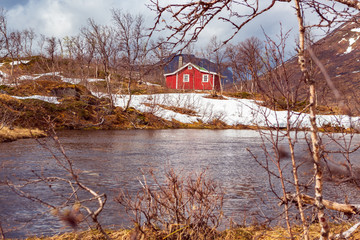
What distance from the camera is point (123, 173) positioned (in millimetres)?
10117

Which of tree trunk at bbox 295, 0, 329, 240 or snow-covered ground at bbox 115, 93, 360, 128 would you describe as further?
snow-covered ground at bbox 115, 93, 360, 128

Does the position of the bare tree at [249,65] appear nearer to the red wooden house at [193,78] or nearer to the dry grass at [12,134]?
the dry grass at [12,134]

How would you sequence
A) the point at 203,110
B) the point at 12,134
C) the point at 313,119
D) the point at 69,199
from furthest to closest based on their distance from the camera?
1. the point at 203,110
2. the point at 12,134
3. the point at 69,199
4. the point at 313,119

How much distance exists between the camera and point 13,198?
7.05 meters

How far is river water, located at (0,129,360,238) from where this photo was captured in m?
5.77

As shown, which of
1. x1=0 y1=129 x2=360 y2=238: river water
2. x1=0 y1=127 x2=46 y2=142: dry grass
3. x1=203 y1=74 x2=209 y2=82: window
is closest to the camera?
x1=0 y1=129 x2=360 y2=238: river water

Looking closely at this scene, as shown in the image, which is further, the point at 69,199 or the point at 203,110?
the point at 203,110

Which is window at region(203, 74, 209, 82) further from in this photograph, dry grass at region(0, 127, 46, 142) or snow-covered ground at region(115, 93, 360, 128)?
dry grass at region(0, 127, 46, 142)

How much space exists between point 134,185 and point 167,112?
964 inches

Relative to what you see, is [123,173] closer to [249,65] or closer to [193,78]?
[249,65]

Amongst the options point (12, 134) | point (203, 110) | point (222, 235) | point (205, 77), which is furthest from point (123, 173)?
point (205, 77)

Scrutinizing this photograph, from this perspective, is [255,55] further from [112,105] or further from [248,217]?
[112,105]

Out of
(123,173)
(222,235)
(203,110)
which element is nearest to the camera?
(222,235)

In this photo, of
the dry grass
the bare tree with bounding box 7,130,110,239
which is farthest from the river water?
the dry grass
